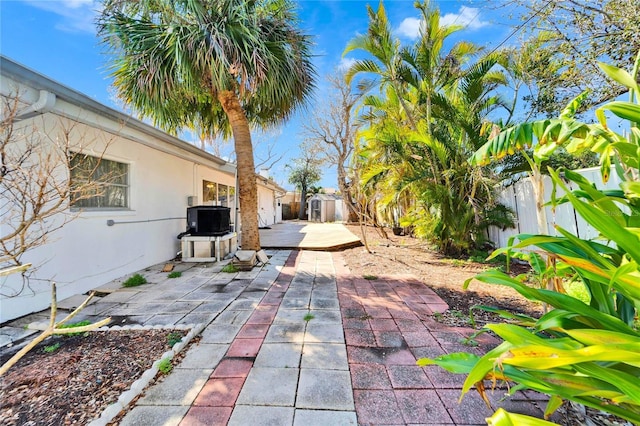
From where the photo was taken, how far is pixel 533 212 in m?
5.67

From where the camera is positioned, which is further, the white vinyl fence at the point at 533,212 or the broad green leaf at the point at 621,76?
the white vinyl fence at the point at 533,212

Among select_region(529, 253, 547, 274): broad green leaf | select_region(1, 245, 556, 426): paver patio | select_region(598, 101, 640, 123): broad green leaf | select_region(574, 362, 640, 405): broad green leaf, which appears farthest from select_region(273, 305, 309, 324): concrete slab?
select_region(598, 101, 640, 123): broad green leaf

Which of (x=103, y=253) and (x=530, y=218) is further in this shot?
(x=530, y=218)

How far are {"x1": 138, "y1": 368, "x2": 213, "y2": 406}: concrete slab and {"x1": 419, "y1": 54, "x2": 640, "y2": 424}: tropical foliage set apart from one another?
1.80 metres

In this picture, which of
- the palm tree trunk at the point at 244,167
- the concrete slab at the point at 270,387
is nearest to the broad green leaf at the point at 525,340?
the concrete slab at the point at 270,387

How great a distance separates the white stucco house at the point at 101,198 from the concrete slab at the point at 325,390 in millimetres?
3249

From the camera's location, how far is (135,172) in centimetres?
558

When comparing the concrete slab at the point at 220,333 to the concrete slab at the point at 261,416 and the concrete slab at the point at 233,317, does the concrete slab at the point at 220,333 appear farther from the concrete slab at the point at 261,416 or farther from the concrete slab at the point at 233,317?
the concrete slab at the point at 261,416

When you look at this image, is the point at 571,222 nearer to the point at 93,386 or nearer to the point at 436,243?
the point at 436,243

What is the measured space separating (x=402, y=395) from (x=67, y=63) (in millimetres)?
7756

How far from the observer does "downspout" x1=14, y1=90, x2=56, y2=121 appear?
10.2ft

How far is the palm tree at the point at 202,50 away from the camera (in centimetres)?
476

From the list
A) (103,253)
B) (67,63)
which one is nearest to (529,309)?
(103,253)

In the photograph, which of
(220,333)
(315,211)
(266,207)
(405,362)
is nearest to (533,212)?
(405,362)
